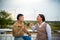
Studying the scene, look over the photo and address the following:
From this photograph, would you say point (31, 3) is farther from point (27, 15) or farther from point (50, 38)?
point (50, 38)

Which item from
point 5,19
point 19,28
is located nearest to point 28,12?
point 19,28

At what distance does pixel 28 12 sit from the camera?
288 centimetres

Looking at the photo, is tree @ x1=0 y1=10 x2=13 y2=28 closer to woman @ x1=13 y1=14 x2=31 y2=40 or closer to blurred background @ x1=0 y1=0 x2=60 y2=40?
blurred background @ x1=0 y1=0 x2=60 y2=40

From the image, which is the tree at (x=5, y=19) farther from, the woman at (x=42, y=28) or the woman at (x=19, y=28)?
the woman at (x=42, y=28)

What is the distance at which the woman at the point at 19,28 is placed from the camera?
2.81 meters

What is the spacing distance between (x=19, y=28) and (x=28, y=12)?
335mm

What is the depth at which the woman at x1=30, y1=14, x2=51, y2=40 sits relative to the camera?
9.17 ft

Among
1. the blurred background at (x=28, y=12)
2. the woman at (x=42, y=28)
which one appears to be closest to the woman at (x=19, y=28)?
the blurred background at (x=28, y=12)

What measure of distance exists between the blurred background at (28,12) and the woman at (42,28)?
0.07 meters

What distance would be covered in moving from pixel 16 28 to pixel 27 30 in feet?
0.66

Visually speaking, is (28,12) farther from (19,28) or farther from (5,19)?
(5,19)

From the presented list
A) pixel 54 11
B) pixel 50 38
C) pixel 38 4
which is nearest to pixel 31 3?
pixel 38 4

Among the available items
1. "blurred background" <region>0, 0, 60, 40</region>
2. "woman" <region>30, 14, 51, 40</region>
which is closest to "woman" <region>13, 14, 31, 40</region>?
"blurred background" <region>0, 0, 60, 40</region>

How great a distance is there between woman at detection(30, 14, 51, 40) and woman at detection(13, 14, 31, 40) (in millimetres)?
167
